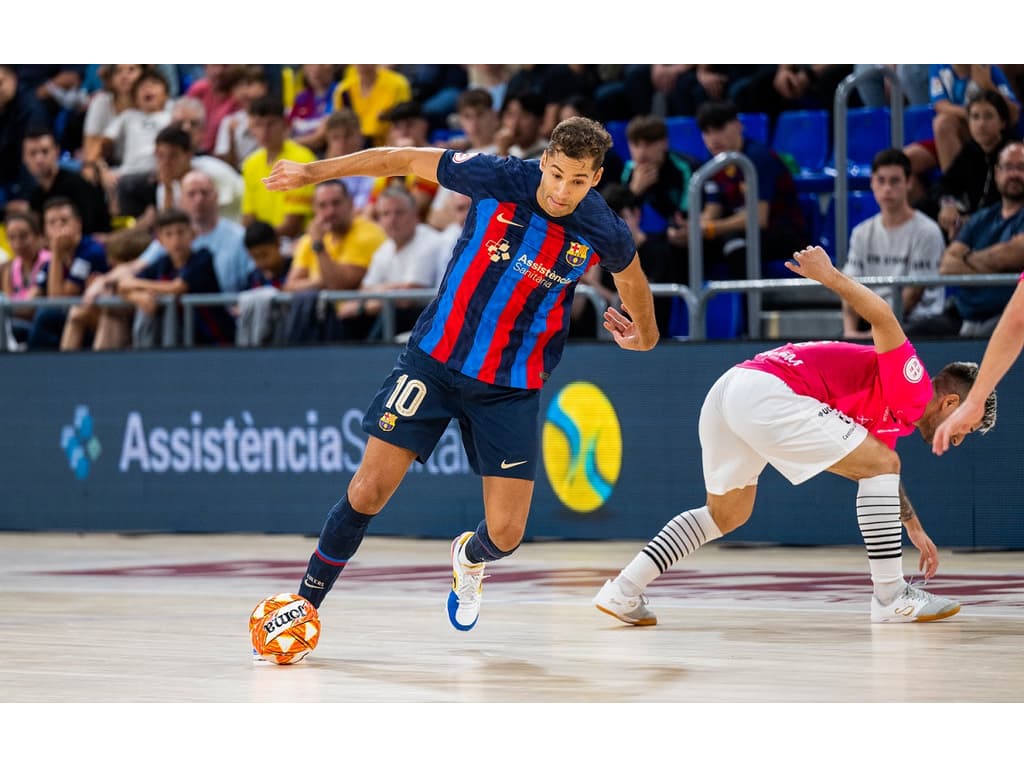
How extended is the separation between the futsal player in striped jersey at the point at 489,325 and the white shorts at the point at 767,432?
2.51 feet

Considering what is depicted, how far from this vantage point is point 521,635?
8.27m

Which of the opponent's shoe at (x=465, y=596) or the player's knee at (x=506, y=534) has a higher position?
the player's knee at (x=506, y=534)

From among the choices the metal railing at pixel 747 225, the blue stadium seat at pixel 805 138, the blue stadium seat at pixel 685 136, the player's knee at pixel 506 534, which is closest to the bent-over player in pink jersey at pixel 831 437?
the player's knee at pixel 506 534

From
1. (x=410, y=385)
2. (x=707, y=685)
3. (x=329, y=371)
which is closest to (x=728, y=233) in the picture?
(x=329, y=371)

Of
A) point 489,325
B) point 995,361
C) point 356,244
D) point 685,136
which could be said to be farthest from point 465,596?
point 685,136

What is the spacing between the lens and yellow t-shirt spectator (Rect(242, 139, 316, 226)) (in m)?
16.7

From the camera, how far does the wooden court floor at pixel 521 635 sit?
6484 millimetres

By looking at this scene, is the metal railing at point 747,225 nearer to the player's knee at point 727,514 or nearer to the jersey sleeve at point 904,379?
the player's knee at point 727,514

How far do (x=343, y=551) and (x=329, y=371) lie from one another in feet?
22.5

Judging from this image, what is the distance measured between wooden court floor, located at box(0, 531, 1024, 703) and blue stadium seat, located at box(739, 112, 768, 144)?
4104 millimetres

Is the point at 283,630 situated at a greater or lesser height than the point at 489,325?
lesser

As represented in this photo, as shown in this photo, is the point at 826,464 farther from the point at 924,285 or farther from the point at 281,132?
the point at 281,132

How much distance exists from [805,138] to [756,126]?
1.44 feet

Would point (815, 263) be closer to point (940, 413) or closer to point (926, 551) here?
point (940, 413)
